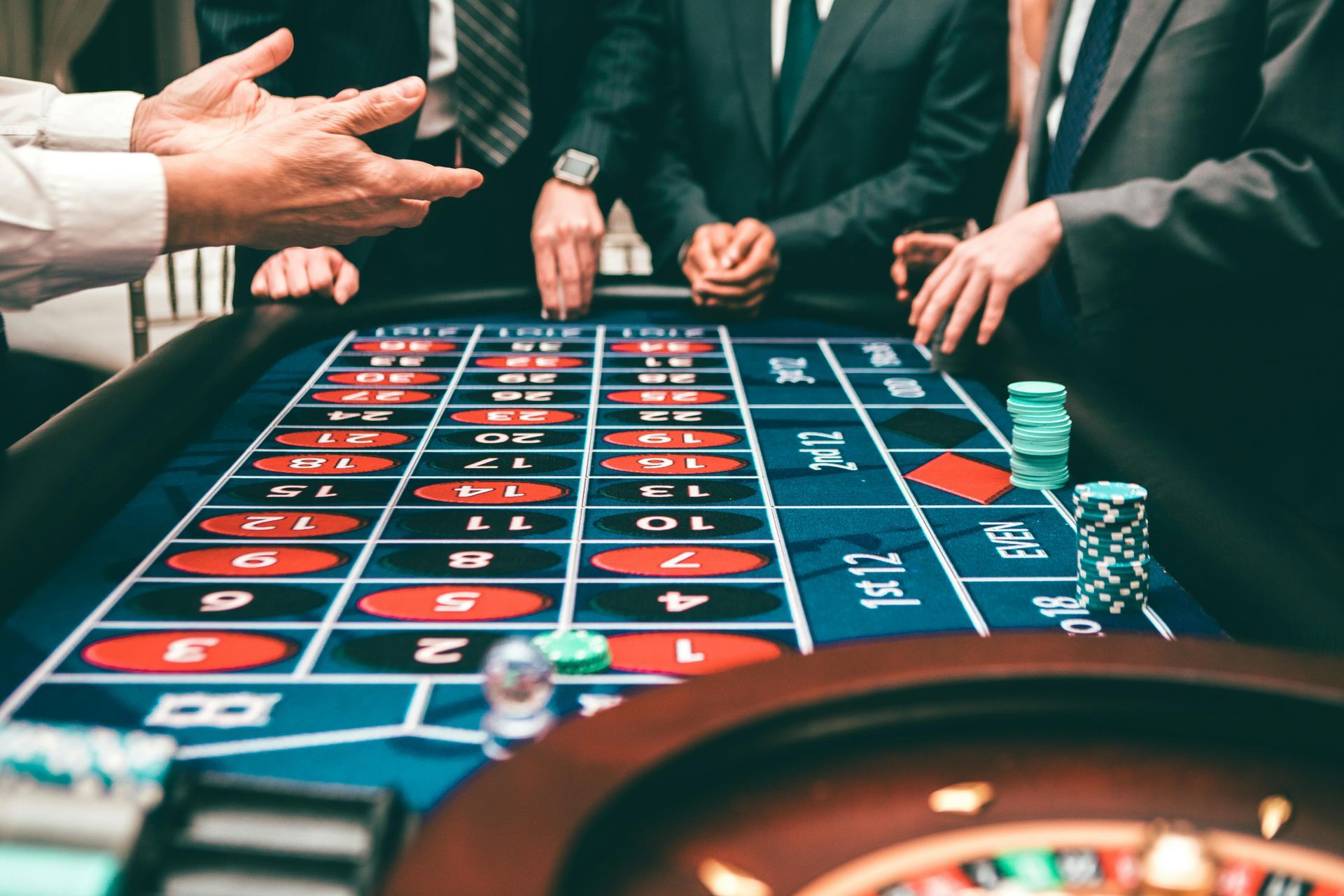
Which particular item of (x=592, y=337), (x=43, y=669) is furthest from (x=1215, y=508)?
(x=592, y=337)

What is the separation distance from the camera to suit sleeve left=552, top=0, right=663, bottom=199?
2.89 metres

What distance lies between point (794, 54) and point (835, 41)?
0.48ft

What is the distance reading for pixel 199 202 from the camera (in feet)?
4.24

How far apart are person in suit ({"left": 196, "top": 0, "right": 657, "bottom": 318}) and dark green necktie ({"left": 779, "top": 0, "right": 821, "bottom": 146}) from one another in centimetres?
37

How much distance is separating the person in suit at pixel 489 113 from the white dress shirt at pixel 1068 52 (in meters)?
1.05

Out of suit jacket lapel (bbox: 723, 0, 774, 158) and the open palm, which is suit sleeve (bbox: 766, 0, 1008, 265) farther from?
the open palm

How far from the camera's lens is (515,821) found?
1.94 ft

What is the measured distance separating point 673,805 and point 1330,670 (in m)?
0.43

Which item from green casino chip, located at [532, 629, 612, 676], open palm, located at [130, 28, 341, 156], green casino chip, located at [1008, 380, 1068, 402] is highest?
open palm, located at [130, 28, 341, 156]

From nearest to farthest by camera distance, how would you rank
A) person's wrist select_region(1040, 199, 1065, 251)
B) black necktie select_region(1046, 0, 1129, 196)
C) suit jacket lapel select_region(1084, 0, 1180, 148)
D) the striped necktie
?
person's wrist select_region(1040, 199, 1065, 251) < suit jacket lapel select_region(1084, 0, 1180, 148) < black necktie select_region(1046, 0, 1129, 196) < the striped necktie

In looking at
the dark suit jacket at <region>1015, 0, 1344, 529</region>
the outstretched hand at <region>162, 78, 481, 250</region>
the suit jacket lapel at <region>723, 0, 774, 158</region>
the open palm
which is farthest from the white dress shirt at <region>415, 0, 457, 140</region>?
the dark suit jacket at <region>1015, 0, 1344, 529</region>

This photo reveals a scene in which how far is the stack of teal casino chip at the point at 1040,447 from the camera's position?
1509 mm

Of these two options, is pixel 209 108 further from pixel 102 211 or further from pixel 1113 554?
pixel 1113 554

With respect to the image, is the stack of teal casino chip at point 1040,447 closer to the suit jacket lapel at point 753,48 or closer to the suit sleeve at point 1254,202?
the suit sleeve at point 1254,202
